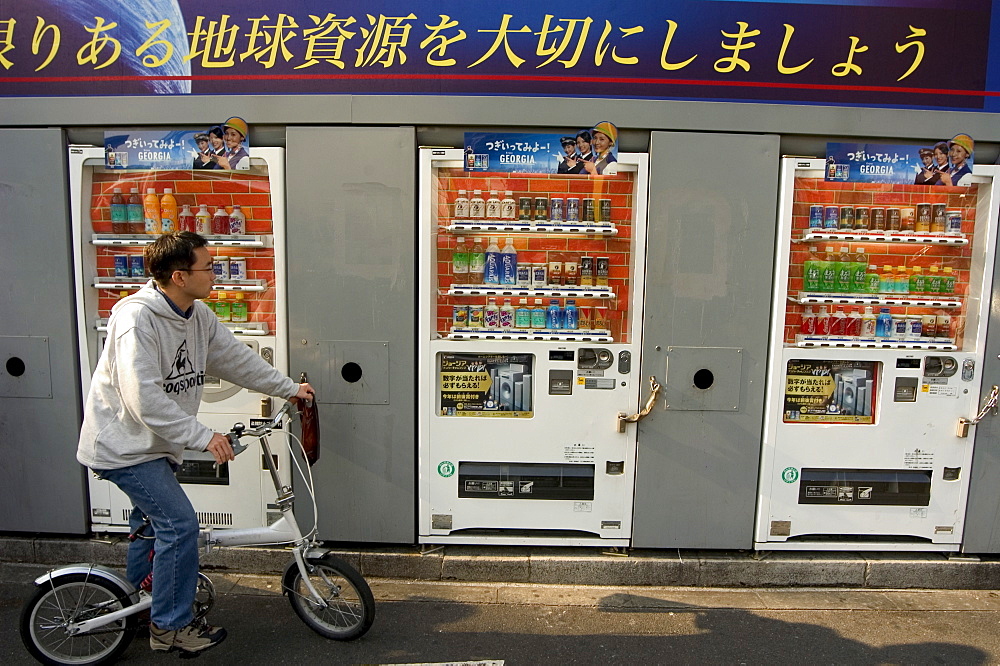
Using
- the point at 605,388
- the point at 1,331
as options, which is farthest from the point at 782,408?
the point at 1,331

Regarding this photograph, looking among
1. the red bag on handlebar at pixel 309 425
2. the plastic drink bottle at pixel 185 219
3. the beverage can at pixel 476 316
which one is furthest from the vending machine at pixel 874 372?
the plastic drink bottle at pixel 185 219

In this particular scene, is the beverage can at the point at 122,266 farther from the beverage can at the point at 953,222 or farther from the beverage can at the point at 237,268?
the beverage can at the point at 953,222

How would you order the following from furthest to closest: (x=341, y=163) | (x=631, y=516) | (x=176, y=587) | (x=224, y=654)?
1. (x=631, y=516)
2. (x=341, y=163)
3. (x=224, y=654)
4. (x=176, y=587)

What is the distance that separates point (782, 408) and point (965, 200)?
172 cm

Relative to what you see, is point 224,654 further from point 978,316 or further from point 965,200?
point 965,200

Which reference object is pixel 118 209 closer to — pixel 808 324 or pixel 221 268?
pixel 221 268

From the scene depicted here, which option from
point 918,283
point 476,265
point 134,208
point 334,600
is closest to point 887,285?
point 918,283

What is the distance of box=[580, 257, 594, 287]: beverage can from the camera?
12.1ft

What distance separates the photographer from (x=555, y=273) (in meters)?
3.79

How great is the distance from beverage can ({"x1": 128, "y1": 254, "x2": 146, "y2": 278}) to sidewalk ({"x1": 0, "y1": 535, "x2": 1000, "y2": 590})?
1.71 metres

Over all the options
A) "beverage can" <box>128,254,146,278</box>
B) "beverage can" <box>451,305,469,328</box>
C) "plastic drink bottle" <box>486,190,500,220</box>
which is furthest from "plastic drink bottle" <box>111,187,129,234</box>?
"plastic drink bottle" <box>486,190,500,220</box>

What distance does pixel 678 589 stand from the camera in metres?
3.51

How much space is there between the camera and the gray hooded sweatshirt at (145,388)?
2.35 metres

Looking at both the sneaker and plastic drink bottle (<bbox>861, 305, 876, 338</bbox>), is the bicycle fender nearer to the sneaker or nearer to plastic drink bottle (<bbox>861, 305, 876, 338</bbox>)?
the sneaker
